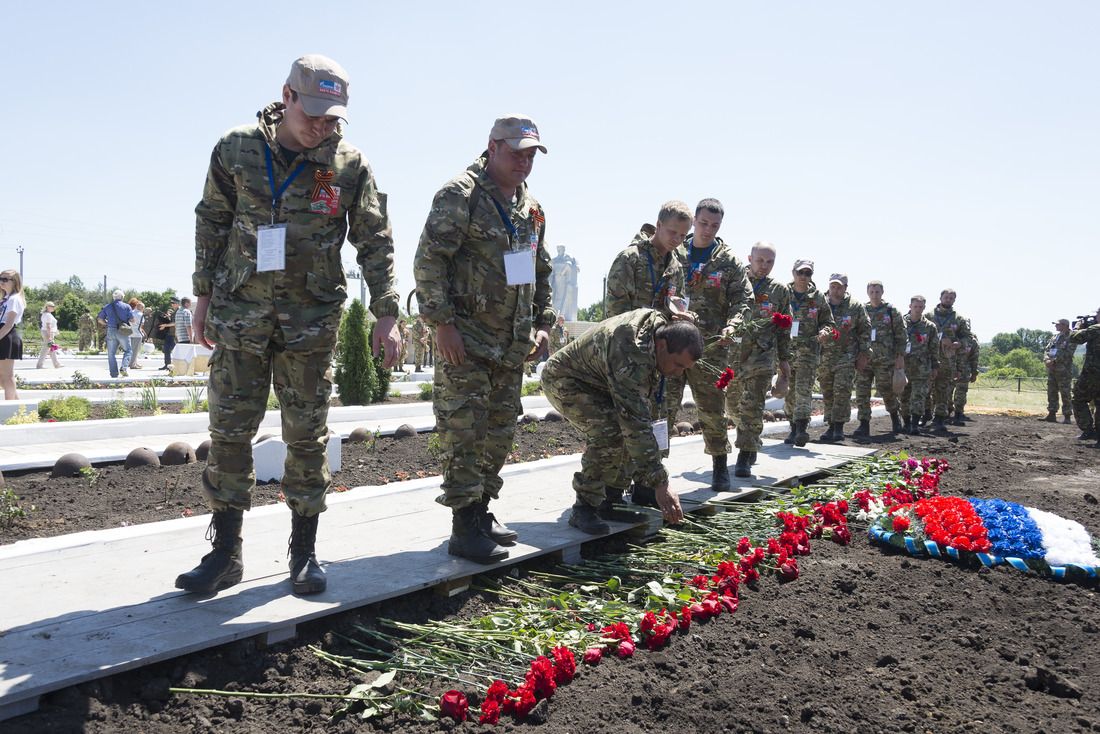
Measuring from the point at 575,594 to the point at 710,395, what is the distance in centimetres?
277

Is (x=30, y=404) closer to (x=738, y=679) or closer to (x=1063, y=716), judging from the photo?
(x=738, y=679)

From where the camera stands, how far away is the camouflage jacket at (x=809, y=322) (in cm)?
967

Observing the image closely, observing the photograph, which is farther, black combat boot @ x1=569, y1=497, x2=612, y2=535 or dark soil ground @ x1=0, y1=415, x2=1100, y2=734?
black combat boot @ x1=569, y1=497, x2=612, y2=535

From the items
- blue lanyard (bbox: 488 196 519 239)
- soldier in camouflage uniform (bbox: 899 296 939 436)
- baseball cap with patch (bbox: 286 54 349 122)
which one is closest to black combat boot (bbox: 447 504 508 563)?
blue lanyard (bbox: 488 196 519 239)

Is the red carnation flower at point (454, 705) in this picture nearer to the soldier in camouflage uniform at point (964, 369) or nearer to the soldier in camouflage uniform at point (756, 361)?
the soldier in camouflage uniform at point (756, 361)

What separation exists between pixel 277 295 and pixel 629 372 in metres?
1.86

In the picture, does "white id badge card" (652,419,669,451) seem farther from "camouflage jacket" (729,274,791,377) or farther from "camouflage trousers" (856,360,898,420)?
"camouflage trousers" (856,360,898,420)

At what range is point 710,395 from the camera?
593 cm

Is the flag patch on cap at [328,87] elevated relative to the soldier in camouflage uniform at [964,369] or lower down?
elevated

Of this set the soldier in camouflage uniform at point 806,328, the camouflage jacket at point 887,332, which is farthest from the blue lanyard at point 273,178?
the camouflage jacket at point 887,332

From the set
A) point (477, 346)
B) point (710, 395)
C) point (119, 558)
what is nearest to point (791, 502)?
point (710, 395)

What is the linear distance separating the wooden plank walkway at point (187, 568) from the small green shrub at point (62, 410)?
522cm

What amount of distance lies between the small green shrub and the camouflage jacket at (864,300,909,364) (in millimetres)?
11411

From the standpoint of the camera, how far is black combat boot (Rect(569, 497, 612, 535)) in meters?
4.52
